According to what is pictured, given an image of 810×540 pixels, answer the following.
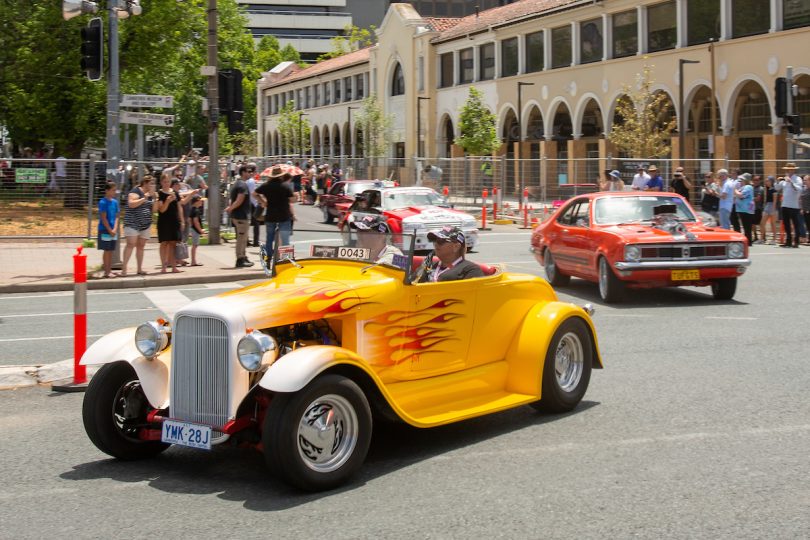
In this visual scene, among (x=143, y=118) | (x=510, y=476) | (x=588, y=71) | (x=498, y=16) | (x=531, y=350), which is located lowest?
(x=510, y=476)

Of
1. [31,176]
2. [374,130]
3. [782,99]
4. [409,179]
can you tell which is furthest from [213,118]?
[374,130]

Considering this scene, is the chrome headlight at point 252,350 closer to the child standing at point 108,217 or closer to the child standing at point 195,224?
the child standing at point 108,217

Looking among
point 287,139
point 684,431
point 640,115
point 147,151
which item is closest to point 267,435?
point 684,431

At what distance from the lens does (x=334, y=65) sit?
86.1 m

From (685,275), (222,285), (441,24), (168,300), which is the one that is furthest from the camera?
(441,24)

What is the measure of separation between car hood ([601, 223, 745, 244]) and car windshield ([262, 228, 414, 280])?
767 centimetres

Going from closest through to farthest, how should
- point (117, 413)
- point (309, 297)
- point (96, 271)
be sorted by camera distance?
point (309, 297) < point (117, 413) < point (96, 271)

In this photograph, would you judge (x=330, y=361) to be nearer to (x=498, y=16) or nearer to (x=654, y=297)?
(x=654, y=297)

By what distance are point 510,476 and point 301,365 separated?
1475mm

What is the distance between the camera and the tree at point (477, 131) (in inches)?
2069

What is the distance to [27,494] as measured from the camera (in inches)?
244

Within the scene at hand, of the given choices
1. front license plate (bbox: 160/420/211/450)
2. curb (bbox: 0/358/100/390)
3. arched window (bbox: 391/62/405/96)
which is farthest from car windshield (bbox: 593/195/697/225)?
arched window (bbox: 391/62/405/96)

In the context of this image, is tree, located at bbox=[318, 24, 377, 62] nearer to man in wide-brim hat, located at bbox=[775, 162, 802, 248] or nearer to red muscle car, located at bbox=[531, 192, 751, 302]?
man in wide-brim hat, located at bbox=[775, 162, 802, 248]

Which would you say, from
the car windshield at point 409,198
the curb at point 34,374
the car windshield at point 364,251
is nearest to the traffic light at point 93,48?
the curb at point 34,374
